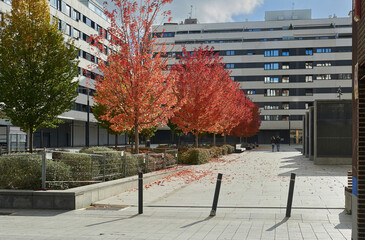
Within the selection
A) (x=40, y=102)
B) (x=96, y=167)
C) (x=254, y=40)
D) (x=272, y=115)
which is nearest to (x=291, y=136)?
(x=272, y=115)

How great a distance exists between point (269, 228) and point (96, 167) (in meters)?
6.98

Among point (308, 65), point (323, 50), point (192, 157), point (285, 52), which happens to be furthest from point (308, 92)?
point (192, 157)

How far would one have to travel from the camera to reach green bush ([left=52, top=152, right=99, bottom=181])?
Answer: 1262 centimetres

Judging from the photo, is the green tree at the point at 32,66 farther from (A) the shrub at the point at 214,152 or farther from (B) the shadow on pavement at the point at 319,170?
(A) the shrub at the point at 214,152

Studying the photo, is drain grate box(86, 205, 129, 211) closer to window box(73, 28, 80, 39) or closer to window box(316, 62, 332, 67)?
window box(73, 28, 80, 39)

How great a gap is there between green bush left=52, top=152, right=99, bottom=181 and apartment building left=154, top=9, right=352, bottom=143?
7037cm

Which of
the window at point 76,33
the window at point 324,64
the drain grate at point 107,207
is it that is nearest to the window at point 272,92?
the window at point 324,64

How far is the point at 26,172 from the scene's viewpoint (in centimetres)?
1152

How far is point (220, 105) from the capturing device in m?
33.1

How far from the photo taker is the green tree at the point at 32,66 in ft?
70.5

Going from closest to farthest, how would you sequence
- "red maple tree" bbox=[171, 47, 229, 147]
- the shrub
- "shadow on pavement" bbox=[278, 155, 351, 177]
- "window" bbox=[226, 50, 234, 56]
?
"shadow on pavement" bbox=[278, 155, 351, 177], "red maple tree" bbox=[171, 47, 229, 147], the shrub, "window" bbox=[226, 50, 234, 56]

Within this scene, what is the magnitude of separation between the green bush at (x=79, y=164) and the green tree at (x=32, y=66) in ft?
31.5

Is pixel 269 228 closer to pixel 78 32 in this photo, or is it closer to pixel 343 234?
pixel 343 234

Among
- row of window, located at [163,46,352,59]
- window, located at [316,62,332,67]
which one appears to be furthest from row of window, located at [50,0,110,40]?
window, located at [316,62,332,67]
